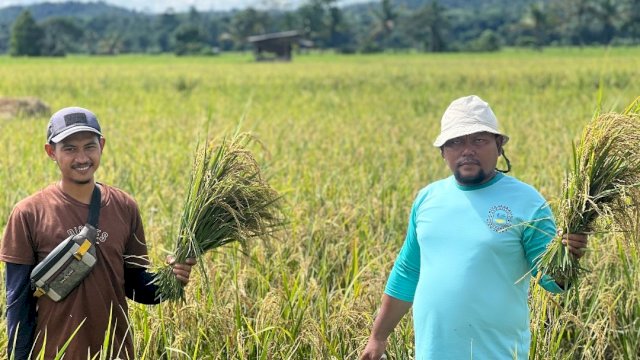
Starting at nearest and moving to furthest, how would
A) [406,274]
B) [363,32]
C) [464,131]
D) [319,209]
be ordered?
[464,131], [406,274], [319,209], [363,32]

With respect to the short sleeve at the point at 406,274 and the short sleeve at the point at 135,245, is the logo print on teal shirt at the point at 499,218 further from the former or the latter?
the short sleeve at the point at 135,245

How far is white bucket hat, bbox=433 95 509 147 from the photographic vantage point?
1.95 metres

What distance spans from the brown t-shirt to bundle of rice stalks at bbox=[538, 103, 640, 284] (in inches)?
49.6

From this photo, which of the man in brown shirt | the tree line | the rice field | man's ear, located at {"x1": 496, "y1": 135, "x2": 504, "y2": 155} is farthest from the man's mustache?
the tree line

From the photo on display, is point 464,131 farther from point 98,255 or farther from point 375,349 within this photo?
point 98,255

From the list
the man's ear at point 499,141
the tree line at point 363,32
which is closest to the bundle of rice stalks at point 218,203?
the man's ear at point 499,141

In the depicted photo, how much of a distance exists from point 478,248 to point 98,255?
3.70 feet

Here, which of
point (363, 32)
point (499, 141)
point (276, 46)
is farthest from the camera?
point (363, 32)

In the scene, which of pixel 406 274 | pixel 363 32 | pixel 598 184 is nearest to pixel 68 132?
pixel 406 274

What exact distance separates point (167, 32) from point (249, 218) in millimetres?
112468

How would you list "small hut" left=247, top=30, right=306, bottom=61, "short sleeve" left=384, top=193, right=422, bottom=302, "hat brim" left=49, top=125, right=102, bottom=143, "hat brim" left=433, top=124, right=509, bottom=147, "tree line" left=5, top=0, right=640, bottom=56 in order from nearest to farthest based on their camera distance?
"hat brim" left=433, top=124, right=509, bottom=147, "hat brim" left=49, top=125, right=102, bottom=143, "short sleeve" left=384, top=193, right=422, bottom=302, "small hut" left=247, top=30, right=306, bottom=61, "tree line" left=5, top=0, right=640, bottom=56

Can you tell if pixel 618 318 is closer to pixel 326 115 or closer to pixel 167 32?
pixel 326 115

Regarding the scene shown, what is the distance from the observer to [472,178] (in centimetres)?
196

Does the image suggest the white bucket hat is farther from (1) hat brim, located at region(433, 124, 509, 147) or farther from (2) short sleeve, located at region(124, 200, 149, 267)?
(2) short sleeve, located at region(124, 200, 149, 267)
